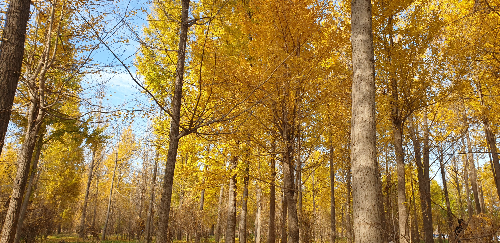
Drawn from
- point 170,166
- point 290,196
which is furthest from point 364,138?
point 290,196

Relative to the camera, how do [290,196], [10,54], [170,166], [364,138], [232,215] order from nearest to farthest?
[364,138]
[10,54]
[170,166]
[290,196]
[232,215]

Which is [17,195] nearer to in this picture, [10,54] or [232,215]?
[10,54]

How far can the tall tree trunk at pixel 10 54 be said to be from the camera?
3820 millimetres

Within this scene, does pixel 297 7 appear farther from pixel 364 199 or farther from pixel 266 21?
pixel 364 199

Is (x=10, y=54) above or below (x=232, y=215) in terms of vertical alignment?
above

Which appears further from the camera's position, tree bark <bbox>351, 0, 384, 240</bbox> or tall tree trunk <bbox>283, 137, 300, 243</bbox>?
tall tree trunk <bbox>283, 137, 300, 243</bbox>

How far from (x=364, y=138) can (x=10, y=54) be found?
4.80 metres

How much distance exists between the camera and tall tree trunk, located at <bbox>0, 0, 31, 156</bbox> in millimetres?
3820

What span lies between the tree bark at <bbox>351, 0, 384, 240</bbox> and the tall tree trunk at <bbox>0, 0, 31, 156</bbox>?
14.8 ft

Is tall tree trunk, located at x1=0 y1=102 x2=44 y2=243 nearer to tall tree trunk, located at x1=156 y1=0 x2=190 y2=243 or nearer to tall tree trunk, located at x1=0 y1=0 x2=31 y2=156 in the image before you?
tall tree trunk, located at x1=0 y1=0 x2=31 y2=156


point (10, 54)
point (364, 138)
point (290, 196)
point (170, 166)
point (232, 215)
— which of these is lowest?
point (232, 215)

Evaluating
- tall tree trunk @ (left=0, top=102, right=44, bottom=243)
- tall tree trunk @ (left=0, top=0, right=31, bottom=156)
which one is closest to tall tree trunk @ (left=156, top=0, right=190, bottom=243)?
tall tree trunk @ (left=0, top=0, right=31, bottom=156)

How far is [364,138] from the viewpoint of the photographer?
3.48m

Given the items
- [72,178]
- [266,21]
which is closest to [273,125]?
[266,21]
